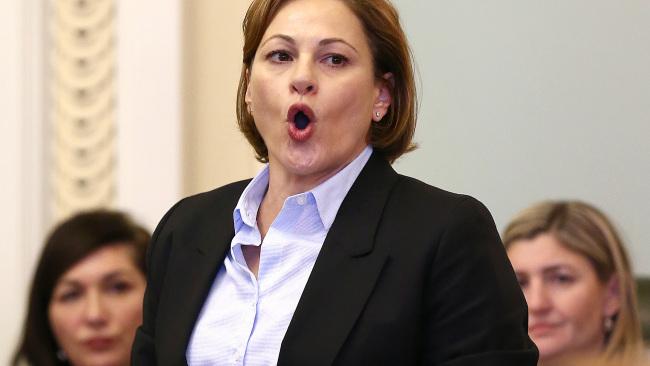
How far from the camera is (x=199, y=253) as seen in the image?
1628 mm

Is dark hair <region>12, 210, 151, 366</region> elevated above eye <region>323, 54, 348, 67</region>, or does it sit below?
below

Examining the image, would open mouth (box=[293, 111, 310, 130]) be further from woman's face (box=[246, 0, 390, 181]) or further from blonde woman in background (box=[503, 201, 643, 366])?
blonde woman in background (box=[503, 201, 643, 366])

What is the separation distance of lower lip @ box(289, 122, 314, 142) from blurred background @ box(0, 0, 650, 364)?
1.78 m

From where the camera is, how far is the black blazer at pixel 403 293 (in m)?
1.40

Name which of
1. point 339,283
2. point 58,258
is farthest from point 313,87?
point 58,258

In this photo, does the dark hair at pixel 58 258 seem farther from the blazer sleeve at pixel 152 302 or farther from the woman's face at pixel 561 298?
the blazer sleeve at pixel 152 302

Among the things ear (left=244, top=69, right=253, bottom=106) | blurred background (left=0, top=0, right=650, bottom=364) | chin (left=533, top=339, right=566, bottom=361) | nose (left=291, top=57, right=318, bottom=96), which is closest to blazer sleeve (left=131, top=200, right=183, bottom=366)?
ear (left=244, top=69, right=253, bottom=106)

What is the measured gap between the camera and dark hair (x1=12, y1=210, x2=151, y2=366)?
9.25ft

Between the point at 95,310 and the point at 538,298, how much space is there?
1034 millimetres

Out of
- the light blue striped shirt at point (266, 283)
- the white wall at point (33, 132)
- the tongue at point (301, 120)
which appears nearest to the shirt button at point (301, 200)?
the light blue striped shirt at point (266, 283)

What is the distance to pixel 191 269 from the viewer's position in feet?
5.29

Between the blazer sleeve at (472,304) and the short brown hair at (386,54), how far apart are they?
21 centimetres

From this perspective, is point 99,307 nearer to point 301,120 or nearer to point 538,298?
point 538,298

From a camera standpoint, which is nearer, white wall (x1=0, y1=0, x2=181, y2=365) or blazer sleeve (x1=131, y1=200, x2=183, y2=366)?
blazer sleeve (x1=131, y1=200, x2=183, y2=366)
